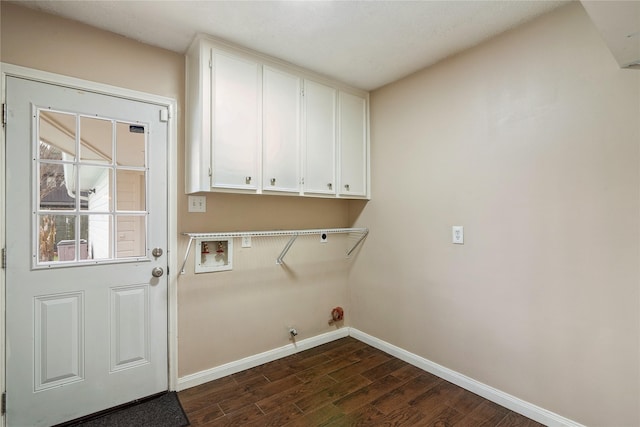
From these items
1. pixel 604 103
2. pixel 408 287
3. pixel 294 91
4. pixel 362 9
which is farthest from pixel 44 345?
pixel 604 103

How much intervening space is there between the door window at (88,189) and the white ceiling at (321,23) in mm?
615

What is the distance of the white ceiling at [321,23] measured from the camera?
5.76 feet

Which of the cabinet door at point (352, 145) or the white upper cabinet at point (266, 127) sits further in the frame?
the cabinet door at point (352, 145)

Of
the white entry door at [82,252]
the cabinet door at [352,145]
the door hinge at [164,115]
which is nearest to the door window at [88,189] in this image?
the white entry door at [82,252]

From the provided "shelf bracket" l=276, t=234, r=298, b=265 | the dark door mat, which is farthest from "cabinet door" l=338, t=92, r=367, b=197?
the dark door mat

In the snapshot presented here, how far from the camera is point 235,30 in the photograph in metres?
2.00

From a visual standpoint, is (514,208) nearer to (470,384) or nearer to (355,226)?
(470,384)

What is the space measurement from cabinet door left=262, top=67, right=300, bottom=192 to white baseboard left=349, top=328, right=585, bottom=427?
164cm

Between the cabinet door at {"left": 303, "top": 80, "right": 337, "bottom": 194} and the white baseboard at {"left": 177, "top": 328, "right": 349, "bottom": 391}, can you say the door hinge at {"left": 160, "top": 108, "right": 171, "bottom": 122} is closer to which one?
the cabinet door at {"left": 303, "top": 80, "right": 337, "bottom": 194}

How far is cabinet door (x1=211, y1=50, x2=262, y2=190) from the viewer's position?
2.10 meters

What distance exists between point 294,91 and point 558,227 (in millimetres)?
2019

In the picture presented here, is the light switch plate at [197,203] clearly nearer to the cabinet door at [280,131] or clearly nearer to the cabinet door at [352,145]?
the cabinet door at [280,131]

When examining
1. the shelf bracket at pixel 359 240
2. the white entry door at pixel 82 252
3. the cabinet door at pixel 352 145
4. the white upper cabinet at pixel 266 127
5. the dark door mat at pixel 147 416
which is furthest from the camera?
the shelf bracket at pixel 359 240

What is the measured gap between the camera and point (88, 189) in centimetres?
191
